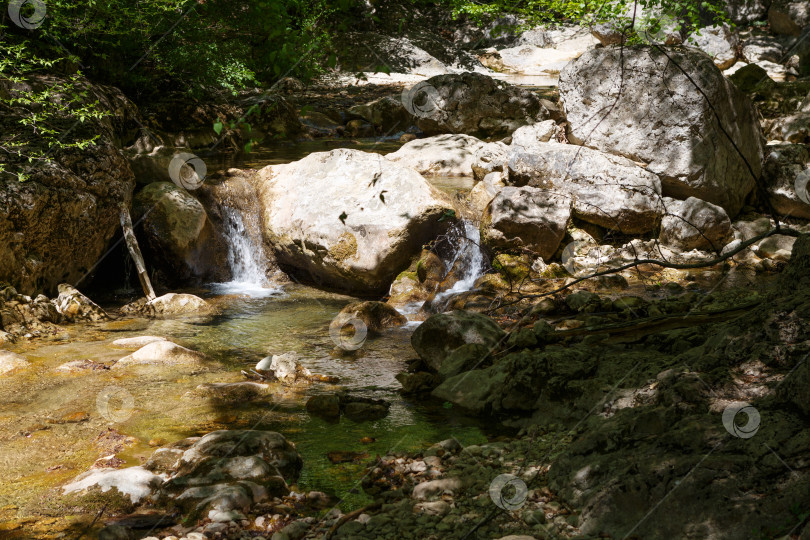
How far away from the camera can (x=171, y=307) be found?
762 centimetres

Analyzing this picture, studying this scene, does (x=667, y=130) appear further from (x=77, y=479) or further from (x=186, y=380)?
(x=77, y=479)

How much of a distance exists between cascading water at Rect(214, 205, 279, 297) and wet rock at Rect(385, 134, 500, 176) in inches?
134

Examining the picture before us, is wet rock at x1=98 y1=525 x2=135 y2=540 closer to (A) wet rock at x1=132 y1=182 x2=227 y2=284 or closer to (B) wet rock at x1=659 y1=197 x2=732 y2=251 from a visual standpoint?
(A) wet rock at x1=132 y1=182 x2=227 y2=284

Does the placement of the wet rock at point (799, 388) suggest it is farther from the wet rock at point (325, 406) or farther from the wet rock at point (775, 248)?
the wet rock at point (775, 248)

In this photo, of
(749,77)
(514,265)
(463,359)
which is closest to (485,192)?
(514,265)

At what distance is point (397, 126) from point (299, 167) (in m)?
6.91

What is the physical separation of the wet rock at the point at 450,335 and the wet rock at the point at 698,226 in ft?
15.8

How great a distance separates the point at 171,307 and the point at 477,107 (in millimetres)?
8360

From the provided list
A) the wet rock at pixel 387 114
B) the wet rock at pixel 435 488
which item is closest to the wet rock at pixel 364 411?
the wet rock at pixel 435 488

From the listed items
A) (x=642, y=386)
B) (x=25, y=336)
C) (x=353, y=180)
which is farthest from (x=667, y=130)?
(x=25, y=336)

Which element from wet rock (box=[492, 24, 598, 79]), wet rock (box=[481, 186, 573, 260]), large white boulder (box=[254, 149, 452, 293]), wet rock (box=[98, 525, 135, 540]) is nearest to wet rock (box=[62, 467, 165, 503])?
wet rock (box=[98, 525, 135, 540])

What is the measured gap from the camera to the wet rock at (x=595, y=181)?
29.8 ft

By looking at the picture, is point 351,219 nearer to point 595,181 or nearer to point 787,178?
point 595,181

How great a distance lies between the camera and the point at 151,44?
1049cm
